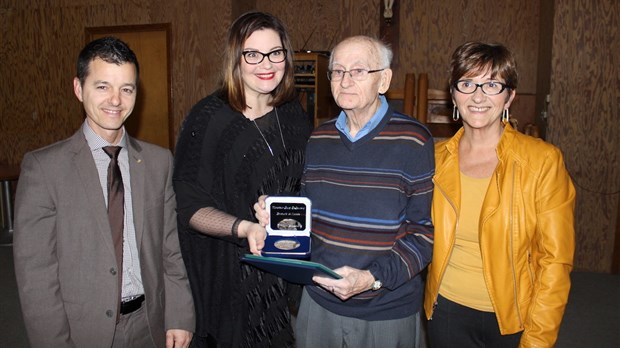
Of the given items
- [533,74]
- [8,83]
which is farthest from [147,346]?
[8,83]

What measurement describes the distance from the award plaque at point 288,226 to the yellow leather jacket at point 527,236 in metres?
0.50

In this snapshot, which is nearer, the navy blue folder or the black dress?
the navy blue folder

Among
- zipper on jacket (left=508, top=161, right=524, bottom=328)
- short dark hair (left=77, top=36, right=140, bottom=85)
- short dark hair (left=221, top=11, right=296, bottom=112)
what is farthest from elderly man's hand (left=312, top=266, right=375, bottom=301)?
short dark hair (left=77, top=36, right=140, bottom=85)

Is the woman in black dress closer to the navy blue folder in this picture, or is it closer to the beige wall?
the navy blue folder

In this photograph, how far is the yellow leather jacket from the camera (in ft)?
5.08

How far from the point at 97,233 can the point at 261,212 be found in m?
0.52

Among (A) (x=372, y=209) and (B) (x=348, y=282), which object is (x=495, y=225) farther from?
(B) (x=348, y=282)

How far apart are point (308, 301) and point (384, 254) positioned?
36cm

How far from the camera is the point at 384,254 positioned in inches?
61.2

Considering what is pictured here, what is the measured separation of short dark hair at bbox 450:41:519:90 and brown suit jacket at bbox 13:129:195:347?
1187mm

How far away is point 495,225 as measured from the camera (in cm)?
157

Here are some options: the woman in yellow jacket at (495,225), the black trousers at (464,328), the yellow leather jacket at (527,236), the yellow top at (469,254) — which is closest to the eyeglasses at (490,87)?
the woman in yellow jacket at (495,225)

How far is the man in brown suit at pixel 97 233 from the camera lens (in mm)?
1402

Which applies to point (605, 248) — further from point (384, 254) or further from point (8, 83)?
point (8, 83)
